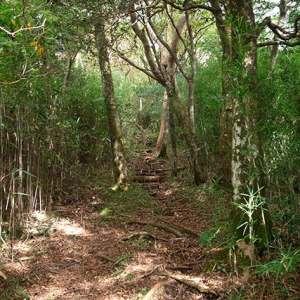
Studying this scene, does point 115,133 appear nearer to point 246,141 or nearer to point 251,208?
point 246,141

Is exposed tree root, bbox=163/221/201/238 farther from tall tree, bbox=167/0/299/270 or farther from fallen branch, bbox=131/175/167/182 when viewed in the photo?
fallen branch, bbox=131/175/167/182

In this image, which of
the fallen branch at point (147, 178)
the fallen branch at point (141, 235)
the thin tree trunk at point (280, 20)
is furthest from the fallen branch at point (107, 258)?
the fallen branch at point (147, 178)

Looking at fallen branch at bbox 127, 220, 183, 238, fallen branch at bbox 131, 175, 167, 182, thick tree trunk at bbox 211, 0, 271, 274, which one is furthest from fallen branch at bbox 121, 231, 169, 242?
fallen branch at bbox 131, 175, 167, 182

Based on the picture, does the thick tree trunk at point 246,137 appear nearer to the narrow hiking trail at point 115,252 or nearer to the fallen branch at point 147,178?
the narrow hiking trail at point 115,252

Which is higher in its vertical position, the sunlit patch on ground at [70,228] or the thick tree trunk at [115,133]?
the thick tree trunk at [115,133]

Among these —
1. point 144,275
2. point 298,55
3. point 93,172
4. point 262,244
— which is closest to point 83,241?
point 144,275

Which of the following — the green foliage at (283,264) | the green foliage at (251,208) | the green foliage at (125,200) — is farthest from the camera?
the green foliage at (125,200)

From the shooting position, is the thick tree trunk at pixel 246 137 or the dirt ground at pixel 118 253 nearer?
the thick tree trunk at pixel 246 137

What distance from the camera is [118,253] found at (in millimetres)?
3289

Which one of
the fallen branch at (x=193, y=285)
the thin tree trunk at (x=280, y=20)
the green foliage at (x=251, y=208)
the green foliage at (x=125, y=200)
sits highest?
the thin tree trunk at (x=280, y=20)

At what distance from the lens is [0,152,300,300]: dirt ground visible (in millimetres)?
2416

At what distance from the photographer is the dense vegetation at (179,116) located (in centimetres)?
228

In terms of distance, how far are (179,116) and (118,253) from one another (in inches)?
155

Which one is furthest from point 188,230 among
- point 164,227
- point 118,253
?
point 118,253
